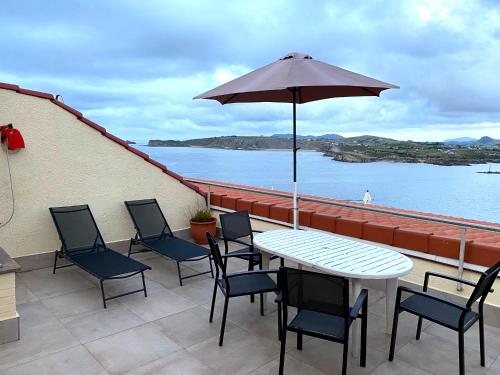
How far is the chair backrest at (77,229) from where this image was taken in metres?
4.33

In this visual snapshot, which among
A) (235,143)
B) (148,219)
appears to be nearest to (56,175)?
(148,219)

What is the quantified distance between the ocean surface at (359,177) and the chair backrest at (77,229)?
1.49 m

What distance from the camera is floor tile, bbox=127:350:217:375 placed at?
2.38m

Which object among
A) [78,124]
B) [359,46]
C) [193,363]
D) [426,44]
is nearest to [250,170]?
[359,46]

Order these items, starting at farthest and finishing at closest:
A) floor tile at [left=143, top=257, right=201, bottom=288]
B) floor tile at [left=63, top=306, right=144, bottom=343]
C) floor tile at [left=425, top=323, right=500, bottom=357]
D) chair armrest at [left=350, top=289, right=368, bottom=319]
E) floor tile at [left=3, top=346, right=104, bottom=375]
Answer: floor tile at [left=143, top=257, right=201, bottom=288], floor tile at [left=63, top=306, right=144, bottom=343], floor tile at [left=425, top=323, right=500, bottom=357], floor tile at [left=3, top=346, right=104, bottom=375], chair armrest at [left=350, top=289, right=368, bottom=319]

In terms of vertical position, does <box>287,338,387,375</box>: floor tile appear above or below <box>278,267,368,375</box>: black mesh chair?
below

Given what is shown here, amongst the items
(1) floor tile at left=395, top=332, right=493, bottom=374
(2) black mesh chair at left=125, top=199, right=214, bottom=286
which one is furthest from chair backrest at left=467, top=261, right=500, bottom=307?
(2) black mesh chair at left=125, top=199, right=214, bottom=286

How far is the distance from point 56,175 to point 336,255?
377cm

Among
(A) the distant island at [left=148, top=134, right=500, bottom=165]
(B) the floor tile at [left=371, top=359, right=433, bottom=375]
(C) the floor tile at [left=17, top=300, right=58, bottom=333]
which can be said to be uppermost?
(A) the distant island at [left=148, top=134, right=500, bottom=165]

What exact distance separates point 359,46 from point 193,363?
7441 mm

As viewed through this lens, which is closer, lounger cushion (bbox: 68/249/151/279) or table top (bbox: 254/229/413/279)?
table top (bbox: 254/229/413/279)

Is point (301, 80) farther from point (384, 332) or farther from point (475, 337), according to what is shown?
point (475, 337)

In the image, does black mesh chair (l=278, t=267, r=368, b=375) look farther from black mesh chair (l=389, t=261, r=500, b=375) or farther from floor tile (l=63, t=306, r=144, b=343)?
floor tile (l=63, t=306, r=144, b=343)

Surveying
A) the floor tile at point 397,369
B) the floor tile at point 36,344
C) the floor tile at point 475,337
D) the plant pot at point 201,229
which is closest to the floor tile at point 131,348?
the floor tile at point 36,344
